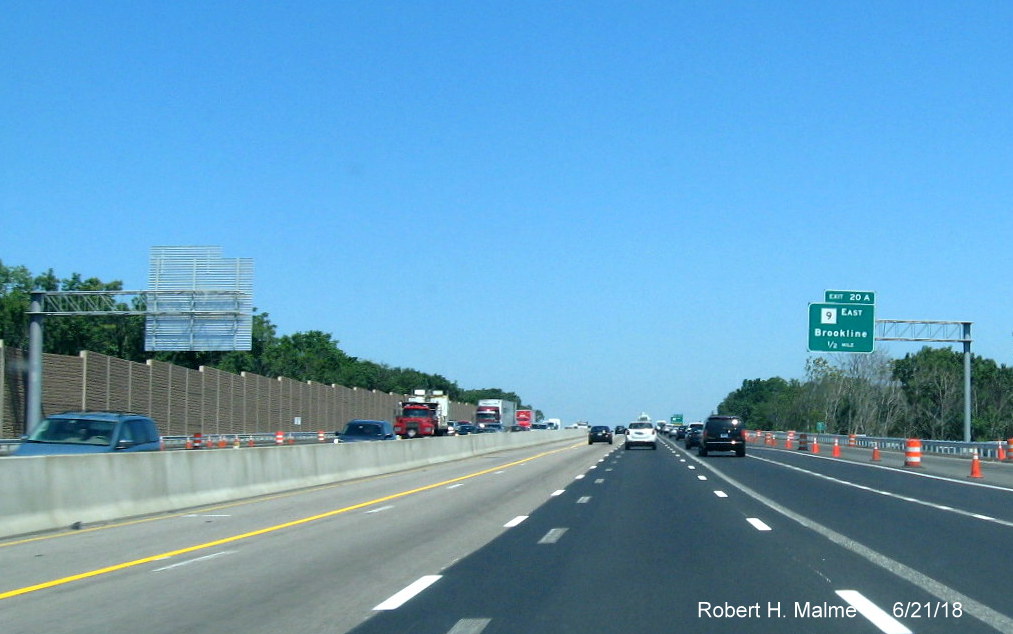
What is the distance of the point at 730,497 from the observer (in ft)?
80.2

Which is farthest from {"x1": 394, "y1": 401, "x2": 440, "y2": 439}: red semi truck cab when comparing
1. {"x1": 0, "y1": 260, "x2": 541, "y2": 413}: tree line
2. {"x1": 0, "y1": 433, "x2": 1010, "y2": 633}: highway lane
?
{"x1": 0, "y1": 433, "x2": 1010, "y2": 633}: highway lane

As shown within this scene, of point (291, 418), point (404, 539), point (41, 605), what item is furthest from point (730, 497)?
point (291, 418)

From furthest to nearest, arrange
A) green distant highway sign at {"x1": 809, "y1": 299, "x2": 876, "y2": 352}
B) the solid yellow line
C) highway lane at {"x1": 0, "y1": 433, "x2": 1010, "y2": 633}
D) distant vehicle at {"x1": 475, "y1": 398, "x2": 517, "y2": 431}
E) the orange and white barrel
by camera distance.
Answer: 1. distant vehicle at {"x1": 475, "y1": 398, "x2": 517, "y2": 431}
2. green distant highway sign at {"x1": 809, "y1": 299, "x2": 876, "y2": 352}
3. the orange and white barrel
4. the solid yellow line
5. highway lane at {"x1": 0, "y1": 433, "x2": 1010, "y2": 633}

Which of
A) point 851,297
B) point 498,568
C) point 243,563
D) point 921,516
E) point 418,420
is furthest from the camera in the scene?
point 418,420

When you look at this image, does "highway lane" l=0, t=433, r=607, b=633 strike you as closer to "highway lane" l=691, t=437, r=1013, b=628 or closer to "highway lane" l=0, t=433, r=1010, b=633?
"highway lane" l=0, t=433, r=1010, b=633

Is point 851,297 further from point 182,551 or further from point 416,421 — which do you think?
point 182,551

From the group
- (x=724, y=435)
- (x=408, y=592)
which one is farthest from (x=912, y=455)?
(x=408, y=592)

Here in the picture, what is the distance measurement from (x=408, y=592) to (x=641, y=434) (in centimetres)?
5806

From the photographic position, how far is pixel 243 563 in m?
13.5

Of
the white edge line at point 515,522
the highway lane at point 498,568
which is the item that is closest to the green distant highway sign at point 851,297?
the highway lane at point 498,568

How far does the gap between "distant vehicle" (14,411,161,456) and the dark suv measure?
113 feet

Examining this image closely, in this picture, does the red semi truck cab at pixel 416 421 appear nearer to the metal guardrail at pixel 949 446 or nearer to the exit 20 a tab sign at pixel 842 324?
the metal guardrail at pixel 949 446

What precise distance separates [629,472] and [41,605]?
2781 centimetres

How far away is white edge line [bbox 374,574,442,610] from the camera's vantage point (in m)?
10.4
